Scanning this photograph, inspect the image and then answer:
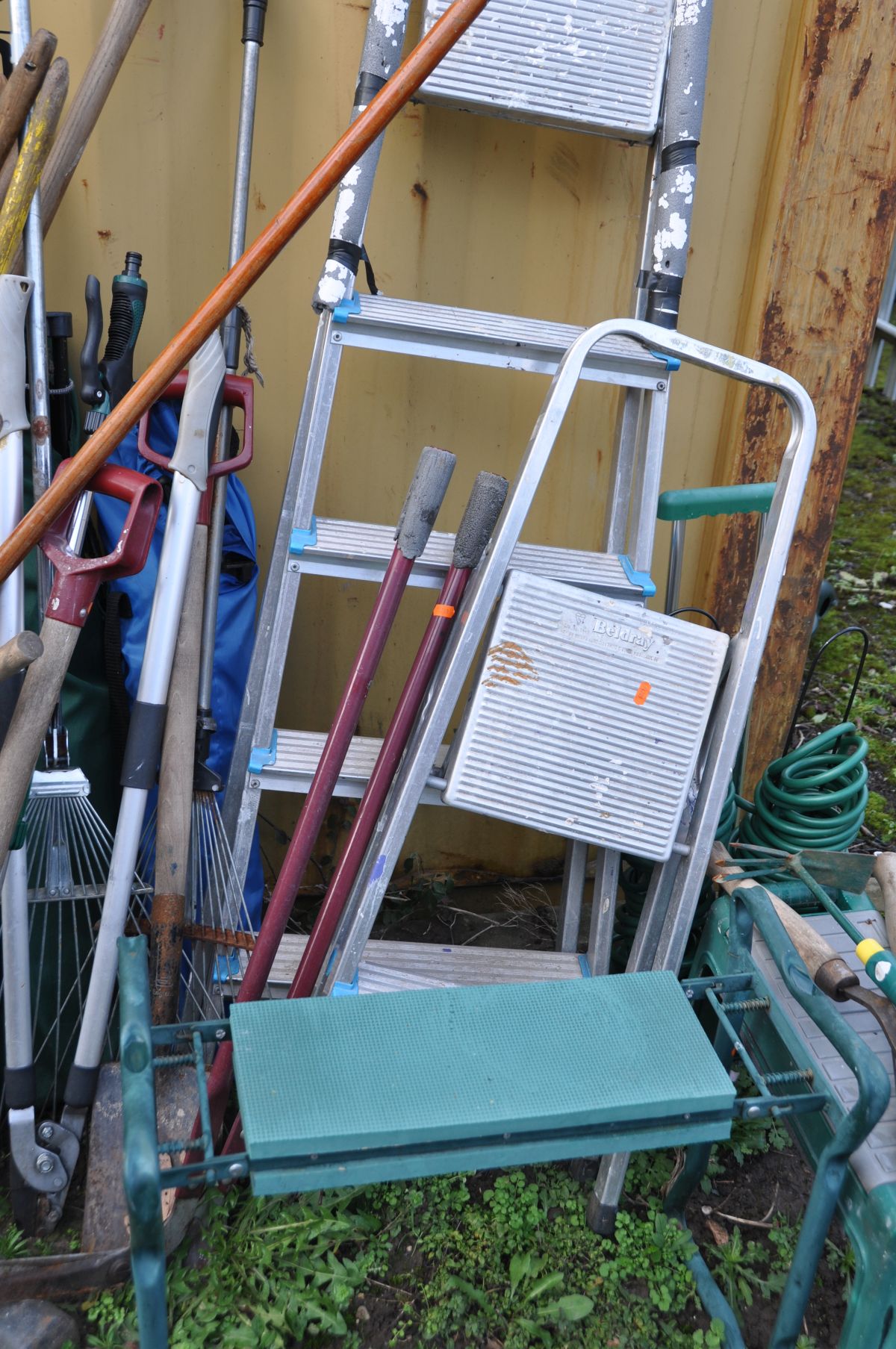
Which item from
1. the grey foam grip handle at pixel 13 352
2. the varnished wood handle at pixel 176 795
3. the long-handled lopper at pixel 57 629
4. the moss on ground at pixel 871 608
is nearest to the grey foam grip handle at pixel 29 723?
the long-handled lopper at pixel 57 629

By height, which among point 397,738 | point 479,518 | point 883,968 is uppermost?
point 479,518

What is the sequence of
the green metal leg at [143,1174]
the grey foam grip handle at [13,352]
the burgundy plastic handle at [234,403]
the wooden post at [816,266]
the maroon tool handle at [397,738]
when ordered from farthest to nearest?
the wooden post at [816,266]
the burgundy plastic handle at [234,403]
the maroon tool handle at [397,738]
the grey foam grip handle at [13,352]
the green metal leg at [143,1174]

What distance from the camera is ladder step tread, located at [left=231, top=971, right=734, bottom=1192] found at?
1239 mm

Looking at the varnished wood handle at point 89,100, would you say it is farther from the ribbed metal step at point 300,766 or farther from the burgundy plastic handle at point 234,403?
the ribbed metal step at point 300,766

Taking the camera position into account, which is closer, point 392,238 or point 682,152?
point 682,152

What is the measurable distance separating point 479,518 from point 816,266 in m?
1.17

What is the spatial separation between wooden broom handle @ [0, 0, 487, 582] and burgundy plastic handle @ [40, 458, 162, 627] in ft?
0.17

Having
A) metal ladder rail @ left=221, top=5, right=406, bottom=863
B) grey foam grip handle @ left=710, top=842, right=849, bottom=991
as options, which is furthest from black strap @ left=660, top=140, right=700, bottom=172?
grey foam grip handle @ left=710, top=842, right=849, bottom=991

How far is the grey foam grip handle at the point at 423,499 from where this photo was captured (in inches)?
65.4

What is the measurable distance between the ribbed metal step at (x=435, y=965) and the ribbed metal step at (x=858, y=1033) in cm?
39

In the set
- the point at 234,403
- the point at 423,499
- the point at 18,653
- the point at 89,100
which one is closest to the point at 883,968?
the point at 423,499

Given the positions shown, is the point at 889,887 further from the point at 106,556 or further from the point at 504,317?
the point at 106,556

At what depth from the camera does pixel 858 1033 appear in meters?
1.67

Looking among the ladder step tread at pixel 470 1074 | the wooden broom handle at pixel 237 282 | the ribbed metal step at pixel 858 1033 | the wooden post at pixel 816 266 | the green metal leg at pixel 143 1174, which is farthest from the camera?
the wooden post at pixel 816 266
